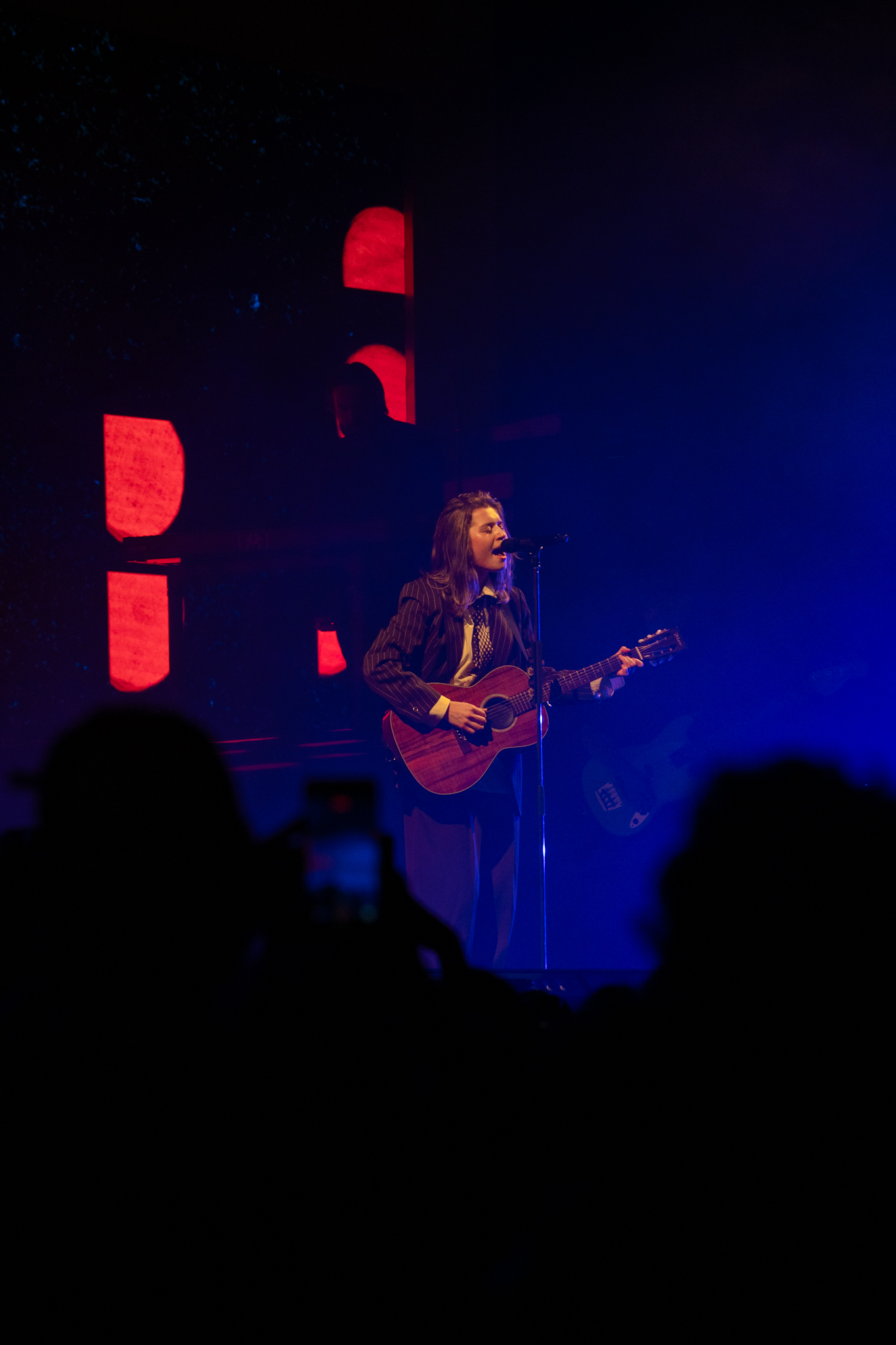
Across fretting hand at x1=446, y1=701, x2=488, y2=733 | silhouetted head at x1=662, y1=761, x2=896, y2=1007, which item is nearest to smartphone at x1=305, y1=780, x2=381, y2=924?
silhouetted head at x1=662, y1=761, x2=896, y2=1007

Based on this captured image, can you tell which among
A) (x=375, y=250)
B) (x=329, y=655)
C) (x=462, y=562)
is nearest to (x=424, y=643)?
(x=462, y=562)

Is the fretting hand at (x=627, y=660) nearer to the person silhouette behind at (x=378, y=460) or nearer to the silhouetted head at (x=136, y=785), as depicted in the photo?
the person silhouette behind at (x=378, y=460)

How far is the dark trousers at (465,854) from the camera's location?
3854 millimetres

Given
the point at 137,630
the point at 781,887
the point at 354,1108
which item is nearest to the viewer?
the point at 354,1108

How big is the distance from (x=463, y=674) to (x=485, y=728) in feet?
0.87

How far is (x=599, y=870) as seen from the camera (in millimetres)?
4320

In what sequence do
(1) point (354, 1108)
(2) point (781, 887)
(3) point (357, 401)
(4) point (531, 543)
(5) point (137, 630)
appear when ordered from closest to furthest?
(1) point (354, 1108)
(2) point (781, 887)
(4) point (531, 543)
(5) point (137, 630)
(3) point (357, 401)

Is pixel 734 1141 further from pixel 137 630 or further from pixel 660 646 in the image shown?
pixel 137 630

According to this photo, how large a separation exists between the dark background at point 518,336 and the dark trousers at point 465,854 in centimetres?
41

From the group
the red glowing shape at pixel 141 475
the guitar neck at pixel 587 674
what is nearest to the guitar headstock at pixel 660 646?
the guitar neck at pixel 587 674

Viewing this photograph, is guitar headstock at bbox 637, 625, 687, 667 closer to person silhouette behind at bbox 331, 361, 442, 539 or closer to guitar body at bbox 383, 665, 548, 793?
guitar body at bbox 383, 665, 548, 793

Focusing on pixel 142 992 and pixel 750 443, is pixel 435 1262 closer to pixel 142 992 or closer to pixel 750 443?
pixel 142 992

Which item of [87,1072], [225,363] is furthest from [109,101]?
[87,1072]

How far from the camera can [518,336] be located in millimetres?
4562
